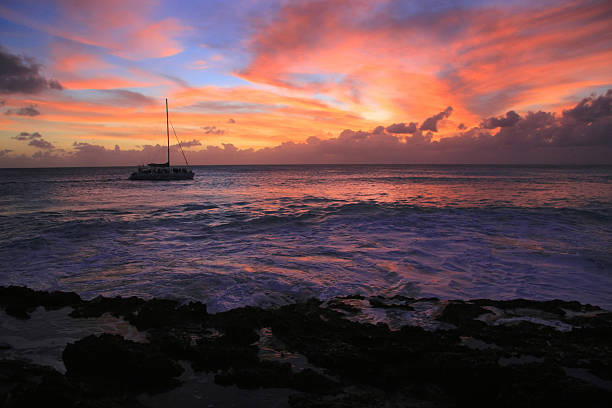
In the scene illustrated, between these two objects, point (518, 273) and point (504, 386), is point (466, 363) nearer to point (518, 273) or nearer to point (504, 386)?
point (504, 386)

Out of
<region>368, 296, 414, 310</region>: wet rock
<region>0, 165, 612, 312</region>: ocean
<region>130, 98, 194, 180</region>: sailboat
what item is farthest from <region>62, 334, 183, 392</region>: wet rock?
<region>130, 98, 194, 180</region>: sailboat

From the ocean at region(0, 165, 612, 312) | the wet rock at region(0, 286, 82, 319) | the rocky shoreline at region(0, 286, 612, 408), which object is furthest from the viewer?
the ocean at region(0, 165, 612, 312)

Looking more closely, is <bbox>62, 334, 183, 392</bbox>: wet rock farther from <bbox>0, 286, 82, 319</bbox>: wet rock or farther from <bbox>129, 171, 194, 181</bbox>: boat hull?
<bbox>129, 171, 194, 181</bbox>: boat hull

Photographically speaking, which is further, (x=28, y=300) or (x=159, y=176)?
(x=159, y=176)

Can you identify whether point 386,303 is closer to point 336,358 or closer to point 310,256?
point 336,358

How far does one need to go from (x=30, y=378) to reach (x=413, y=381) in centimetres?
414

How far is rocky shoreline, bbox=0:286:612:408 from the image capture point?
335 cm

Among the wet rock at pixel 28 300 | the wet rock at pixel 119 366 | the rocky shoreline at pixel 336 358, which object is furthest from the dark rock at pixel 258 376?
the wet rock at pixel 28 300

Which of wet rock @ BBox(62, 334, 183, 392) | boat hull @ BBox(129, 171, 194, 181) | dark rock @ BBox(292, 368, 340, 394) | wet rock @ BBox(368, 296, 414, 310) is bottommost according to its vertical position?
wet rock @ BBox(368, 296, 414, 310)

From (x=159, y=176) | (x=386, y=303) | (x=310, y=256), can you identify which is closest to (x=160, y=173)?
(x=159, y=176)

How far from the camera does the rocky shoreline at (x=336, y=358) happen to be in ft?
11.0

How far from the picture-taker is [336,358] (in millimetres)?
4020

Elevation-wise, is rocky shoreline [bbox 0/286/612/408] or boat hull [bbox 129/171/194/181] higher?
boat hull [bbox 129/171/194/181]

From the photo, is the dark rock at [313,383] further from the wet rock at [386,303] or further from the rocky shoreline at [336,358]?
the wet rock at [386,303]
